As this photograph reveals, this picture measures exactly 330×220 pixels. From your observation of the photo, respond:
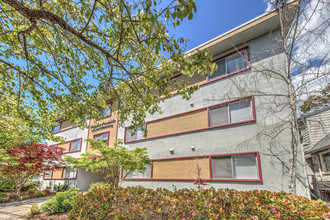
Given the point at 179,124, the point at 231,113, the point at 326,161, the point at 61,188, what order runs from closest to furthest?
the point at 231,113 → the point at 179,124 → the point at 326,161 → the point at 61,188

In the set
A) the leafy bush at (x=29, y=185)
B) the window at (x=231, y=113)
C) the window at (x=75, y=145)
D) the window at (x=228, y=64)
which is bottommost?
the leafy bush at (x=29, y=185)

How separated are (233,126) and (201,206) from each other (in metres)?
6.34

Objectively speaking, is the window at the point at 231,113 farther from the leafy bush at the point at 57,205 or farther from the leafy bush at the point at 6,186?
the leafy bush at the point at 6,186

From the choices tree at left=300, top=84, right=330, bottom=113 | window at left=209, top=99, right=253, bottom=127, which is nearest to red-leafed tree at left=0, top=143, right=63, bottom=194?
window at left=209, top=99, right=253, bottom=127

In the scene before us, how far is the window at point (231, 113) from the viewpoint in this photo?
29.4 feet

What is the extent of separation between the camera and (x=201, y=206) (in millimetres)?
3611

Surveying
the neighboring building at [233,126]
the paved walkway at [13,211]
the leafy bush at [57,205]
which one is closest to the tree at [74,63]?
the neighboring building at [233,126]

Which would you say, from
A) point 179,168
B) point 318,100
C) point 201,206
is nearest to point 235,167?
point 179,168

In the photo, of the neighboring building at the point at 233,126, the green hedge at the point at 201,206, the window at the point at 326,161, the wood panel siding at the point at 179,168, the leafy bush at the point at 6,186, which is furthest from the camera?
the leafy bush at the point at 6,186

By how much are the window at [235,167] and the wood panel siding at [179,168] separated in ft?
1.67

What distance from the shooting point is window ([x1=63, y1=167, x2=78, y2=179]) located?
17.6 metres

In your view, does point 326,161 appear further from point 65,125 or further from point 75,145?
point 65,125

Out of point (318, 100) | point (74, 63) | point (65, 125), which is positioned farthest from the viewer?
point (65, 125)

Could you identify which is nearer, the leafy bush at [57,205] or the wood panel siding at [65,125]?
the leafy bush at [57,205]
